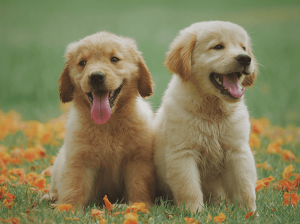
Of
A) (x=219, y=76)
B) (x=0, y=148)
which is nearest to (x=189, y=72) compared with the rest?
(x=219, y=76)

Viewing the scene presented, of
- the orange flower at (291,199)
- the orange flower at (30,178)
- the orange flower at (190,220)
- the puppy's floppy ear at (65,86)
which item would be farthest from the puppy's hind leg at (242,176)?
the orange flower at (30,178)

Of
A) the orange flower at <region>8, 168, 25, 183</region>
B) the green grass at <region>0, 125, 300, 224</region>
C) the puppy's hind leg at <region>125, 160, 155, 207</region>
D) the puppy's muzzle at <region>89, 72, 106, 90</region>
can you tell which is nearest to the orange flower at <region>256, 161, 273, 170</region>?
the green grass at <region>0, 125, 300, 224</region>

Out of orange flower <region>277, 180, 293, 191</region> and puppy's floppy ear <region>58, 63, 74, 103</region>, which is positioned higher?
puppy's floppy ear <region>58, 63, 74, 103</region>

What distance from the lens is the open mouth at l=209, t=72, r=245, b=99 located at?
9.57 feet

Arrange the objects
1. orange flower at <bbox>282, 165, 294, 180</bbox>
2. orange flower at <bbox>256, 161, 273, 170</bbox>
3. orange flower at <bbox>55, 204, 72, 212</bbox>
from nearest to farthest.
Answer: orange flower at <bbox>55, 204, 72, 212</bbox> → orange flower at <bbox>282, 165, 294, 180</bbox> → orange flower at <bbox>256, 161, 273, 170</bbox>

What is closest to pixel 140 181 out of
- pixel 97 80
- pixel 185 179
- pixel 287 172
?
pixel 185 179

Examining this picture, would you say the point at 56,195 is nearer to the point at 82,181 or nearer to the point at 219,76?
the point at 82,181

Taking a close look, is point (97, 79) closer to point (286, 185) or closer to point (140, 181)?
point (140, 181)

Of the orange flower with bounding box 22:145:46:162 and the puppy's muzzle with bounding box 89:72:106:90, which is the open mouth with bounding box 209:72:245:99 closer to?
the puppy's muzzle with bounding box 89:72:106:90

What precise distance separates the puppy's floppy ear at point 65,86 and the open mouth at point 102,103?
0.32 metres

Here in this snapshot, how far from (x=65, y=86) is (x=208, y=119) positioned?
1.45 metres

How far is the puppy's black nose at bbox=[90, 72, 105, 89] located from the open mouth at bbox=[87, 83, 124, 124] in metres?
0.14

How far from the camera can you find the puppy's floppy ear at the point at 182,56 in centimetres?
305

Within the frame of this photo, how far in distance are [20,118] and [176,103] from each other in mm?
4300
